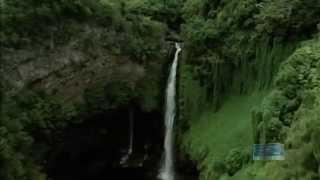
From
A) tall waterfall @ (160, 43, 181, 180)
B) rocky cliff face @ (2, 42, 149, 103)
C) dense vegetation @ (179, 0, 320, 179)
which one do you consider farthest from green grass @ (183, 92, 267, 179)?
rocky cliff face @ (2, 42, 149, 103)

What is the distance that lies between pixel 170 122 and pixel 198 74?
252cm

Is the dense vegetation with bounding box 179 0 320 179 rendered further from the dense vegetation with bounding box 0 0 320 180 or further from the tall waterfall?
the tall waterfall

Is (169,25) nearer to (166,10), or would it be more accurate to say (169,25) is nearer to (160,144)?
(166,10)

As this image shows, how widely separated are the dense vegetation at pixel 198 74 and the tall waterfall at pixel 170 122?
0.44 metres

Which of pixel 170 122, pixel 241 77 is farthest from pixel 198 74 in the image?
pixel 170 122

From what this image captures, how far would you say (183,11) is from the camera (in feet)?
98.8

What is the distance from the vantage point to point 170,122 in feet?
86.4

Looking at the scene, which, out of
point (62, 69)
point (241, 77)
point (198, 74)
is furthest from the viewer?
point (198, 74)

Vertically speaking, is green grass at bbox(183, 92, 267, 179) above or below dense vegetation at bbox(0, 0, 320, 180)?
below

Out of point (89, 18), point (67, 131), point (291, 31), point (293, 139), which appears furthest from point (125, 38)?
point (293, 139)

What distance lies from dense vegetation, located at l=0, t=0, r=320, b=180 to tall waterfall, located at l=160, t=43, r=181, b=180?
0.44 metres

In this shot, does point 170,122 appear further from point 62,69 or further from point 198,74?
point 62,69

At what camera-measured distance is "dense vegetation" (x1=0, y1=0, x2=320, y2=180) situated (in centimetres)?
1870

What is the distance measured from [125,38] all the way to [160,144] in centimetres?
473
